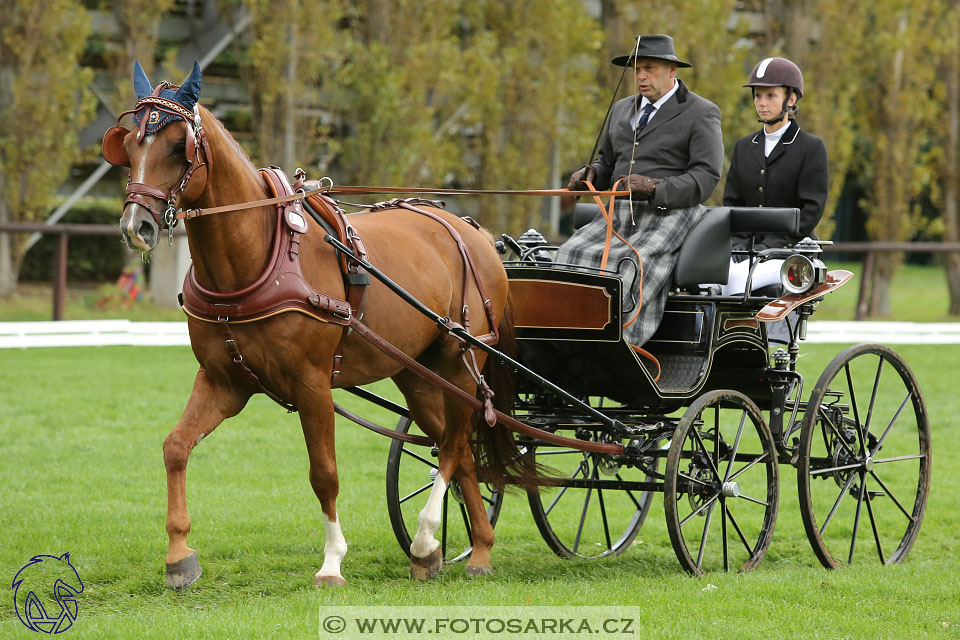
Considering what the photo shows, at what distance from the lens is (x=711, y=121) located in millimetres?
5629

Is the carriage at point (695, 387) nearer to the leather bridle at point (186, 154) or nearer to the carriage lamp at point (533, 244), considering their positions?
the carriage lamp at point (533, 244)

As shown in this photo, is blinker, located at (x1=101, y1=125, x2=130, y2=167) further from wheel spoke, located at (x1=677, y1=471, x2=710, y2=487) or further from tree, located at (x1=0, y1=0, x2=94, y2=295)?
tree, located at (x1=0, y1=0, x2=94, y2=295)

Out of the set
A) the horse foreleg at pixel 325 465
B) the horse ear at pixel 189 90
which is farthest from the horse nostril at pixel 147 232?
the horse foreleg at pixel 325 465

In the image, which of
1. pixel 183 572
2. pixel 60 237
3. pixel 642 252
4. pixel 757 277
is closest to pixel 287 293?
pixel 183 572

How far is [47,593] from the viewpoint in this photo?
4.73m

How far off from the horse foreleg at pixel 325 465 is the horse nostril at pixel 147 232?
0.88m

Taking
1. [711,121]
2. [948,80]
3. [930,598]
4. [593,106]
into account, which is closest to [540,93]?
[593,106]

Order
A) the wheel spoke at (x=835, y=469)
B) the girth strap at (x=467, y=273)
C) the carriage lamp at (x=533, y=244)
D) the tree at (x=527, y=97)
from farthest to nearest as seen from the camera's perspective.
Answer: the tree at (x=527, y=97) → the carriage lamp at (x=533, y=244) → the wheel spoke at (x=835, y=469) → the girth strap at (x=467, y=273)

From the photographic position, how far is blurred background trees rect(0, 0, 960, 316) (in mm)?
14891

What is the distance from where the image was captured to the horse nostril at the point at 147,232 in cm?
400

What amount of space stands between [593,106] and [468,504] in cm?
1321

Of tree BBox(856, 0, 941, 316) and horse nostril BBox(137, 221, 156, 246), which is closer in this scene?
horse nostril BBox(137, 221, 156, 246)

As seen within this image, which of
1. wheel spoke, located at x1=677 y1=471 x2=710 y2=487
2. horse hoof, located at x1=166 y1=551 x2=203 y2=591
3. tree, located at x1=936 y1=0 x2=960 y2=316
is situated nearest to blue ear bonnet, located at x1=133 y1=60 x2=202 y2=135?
horse hoof, located at x1=166 y1=551 x2=203 y2=591

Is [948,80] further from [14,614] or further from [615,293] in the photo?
[14,614]
